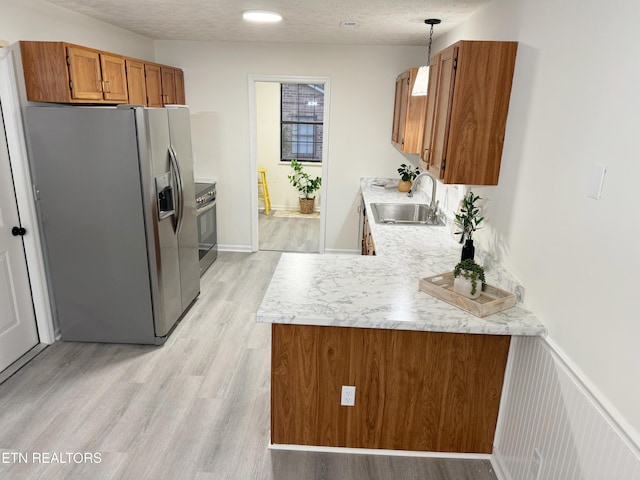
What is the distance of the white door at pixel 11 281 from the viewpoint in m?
2.87

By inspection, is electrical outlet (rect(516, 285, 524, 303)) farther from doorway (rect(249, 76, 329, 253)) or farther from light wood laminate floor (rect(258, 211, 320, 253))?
doorway (rect(249, 76, 329, 253))

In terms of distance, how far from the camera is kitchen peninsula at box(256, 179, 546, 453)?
1.99 metres

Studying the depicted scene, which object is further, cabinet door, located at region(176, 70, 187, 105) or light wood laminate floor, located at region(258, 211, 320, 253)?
light wood laminate floor, located at region(258, 211, 320, 253)

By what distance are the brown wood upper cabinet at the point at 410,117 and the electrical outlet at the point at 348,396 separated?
6.65 feet

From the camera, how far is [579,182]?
161 cm

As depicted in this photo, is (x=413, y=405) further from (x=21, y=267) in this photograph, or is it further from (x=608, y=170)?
(x=21, y=267)

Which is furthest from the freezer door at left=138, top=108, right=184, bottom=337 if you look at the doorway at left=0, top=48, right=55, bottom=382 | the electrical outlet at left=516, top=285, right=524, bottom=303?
the electrical outlet at left=516, top=285, right=524, bottom=303

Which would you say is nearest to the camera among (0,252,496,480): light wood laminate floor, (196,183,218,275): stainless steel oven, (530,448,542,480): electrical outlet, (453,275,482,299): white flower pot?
(530,448,542,480): electrical outlet

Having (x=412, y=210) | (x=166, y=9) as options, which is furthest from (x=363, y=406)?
(x=166, y=9)

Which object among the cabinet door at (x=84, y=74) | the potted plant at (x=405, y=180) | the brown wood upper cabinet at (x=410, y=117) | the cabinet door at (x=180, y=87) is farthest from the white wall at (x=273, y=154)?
the cabinet door at (x=84, y=74)

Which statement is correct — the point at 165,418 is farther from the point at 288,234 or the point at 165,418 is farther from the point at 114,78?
the point at 288,234

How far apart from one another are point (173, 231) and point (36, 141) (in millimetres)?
1056

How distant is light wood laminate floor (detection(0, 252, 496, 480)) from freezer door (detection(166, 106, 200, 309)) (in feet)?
1.51

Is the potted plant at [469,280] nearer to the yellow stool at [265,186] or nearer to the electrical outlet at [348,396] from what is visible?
the electrical outlet at [348,396]
